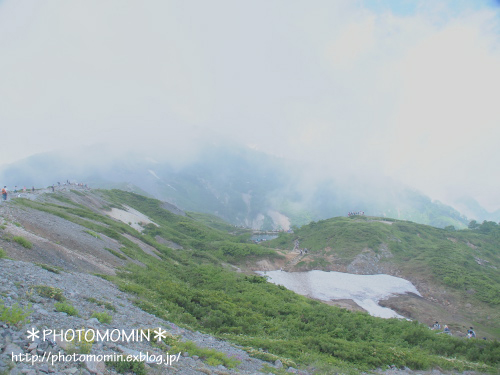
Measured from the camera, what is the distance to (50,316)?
365 inches

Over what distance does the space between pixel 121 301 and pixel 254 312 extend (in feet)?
34.6

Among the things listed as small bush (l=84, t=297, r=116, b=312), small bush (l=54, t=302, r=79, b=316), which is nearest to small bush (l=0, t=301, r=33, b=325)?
small bush (l=54, t=302, r=79, b=316)

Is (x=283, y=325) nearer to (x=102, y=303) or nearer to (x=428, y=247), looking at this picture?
(x=102, y=303)

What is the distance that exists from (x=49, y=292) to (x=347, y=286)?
45.8 metres

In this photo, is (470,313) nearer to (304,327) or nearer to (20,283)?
(304,327)

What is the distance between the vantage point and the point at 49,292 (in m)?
11.4

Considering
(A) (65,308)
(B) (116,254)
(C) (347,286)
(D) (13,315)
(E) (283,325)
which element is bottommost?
(E) (283,325)

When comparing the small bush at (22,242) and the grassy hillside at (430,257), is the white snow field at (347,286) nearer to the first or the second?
the grassy hillside at (430,257)

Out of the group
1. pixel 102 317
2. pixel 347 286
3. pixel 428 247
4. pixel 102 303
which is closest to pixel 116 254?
pixel 102 303

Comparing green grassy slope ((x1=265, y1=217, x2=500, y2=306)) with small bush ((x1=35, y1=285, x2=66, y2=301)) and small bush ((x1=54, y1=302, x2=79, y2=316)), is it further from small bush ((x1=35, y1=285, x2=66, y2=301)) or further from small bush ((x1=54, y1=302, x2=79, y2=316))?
small bush ((x1=35, y1=285, x2=66, y2=301))

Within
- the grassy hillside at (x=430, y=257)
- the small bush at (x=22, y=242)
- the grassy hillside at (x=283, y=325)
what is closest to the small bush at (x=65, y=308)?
the grassy hillside at (x=283, y=325)

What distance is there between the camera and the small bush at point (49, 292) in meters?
11.2

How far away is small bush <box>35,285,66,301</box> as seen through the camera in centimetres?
1121

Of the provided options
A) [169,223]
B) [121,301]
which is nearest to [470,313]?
[121,301]
